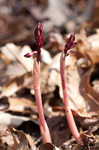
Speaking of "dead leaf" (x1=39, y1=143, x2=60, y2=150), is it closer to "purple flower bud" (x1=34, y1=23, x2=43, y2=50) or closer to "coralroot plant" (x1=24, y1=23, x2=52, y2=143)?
"coralroot plant" (x1=24, y1=23, x2=52, y2=143)

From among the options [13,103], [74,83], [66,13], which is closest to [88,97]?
[74,83]

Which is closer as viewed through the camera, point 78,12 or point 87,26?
point 87,26

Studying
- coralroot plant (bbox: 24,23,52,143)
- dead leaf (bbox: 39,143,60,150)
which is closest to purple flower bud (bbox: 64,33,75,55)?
coralroot plant (bbox: 24,23,52,143)

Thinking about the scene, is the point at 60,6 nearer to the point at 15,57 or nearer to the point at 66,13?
the point at 66,13

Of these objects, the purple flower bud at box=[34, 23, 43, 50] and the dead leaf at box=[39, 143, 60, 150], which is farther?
the dead leaf at box=[39, 143, 60, 150]

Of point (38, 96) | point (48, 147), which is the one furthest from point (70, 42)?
point (48, 147)

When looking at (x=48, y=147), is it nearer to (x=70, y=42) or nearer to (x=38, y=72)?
(x=38, y=72)

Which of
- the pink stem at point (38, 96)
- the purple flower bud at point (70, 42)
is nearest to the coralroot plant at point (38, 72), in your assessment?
the pink stem at point (38, 96)

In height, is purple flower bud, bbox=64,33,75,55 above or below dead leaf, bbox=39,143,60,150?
above

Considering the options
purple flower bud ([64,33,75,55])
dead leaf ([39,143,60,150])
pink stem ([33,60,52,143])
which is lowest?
dead leaf ([39,143,60,150])

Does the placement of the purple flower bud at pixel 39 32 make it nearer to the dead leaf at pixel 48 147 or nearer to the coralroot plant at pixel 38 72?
the coralroot plant at pixel 38 72

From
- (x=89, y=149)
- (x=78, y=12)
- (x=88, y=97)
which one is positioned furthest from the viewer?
(x=78, y=12)
